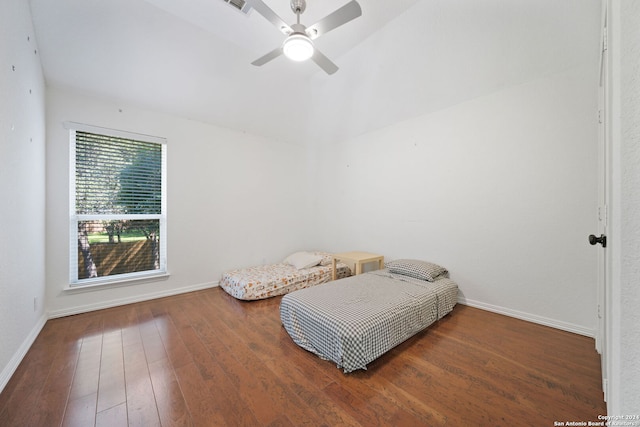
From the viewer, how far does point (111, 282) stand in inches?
115

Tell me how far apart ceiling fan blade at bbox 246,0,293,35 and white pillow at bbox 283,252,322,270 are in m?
3.05

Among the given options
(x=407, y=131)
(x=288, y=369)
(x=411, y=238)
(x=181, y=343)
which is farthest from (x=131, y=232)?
(x=407, y=131)

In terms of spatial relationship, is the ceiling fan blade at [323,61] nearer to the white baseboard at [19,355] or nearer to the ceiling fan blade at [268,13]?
the ceiling fan blade at [268,13]

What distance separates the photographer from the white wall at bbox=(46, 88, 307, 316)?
8.73ft

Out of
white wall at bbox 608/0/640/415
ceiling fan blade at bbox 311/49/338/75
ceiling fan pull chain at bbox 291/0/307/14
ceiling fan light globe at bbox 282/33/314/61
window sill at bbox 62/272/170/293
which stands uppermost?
ceiling fan pull chain at bbox 291/0/307/14

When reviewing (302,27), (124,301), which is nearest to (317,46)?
(302,27)

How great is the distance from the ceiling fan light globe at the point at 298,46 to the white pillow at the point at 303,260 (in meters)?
2.88

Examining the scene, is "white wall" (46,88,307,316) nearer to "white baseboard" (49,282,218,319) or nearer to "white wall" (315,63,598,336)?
"white baseboard" (49,282,218,319)

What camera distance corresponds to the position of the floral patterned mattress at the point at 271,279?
3.22 m

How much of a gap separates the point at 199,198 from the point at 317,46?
2.59 metres

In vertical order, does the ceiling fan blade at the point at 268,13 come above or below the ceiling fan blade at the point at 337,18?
above

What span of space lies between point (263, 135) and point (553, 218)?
407 cm

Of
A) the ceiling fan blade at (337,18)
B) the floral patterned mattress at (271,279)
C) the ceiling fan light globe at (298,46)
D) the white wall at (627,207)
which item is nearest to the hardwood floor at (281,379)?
the floral patterned mattress at (271,279)

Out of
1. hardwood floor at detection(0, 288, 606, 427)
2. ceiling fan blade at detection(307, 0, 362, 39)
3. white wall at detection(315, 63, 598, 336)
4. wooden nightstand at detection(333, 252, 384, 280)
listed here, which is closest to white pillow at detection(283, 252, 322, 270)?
wooden nightstand at detection(333, 252, 384, 280)
